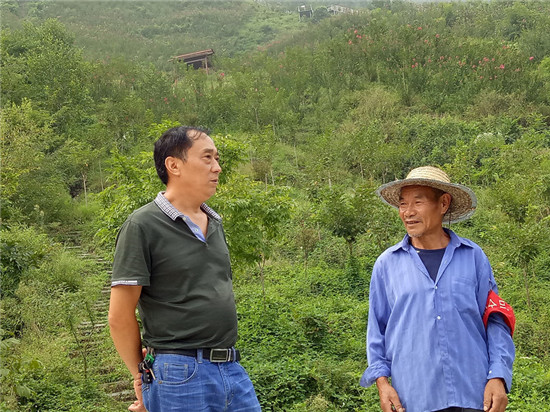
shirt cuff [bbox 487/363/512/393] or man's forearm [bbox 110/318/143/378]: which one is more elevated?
man's forearm [bbox 110/318/143/378]

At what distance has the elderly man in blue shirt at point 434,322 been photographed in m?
2.28

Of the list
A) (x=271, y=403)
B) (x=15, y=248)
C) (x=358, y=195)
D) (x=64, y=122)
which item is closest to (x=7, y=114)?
(x=64, y=122)

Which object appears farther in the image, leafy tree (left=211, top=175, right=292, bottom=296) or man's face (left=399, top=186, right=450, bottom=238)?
leafy tree (left=211, top=175, right=292, bottom=296)

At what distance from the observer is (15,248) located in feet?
25.7

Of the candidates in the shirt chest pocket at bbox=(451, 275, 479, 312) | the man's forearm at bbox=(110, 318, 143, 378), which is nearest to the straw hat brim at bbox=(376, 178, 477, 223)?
the shirt chest pocket at bbox=(451, 275, 479, 312)

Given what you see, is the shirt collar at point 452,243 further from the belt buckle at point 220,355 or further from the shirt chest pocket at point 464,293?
the belt buckle at point 220,355

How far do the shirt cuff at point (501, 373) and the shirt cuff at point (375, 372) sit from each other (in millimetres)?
402

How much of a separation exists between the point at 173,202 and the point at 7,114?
13.8 metres

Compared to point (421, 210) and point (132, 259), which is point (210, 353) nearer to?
point (132, 259)

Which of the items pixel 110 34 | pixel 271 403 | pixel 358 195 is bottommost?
pixel 271 403

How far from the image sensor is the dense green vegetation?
24.3 ft

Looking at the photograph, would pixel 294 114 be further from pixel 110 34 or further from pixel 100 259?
pixel 110 34

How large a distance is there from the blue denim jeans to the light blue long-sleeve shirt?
1.96ft

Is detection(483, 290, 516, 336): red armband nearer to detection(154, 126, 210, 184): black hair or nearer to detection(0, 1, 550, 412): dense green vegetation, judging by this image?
detection(154, 126, 210, 184): black hair
